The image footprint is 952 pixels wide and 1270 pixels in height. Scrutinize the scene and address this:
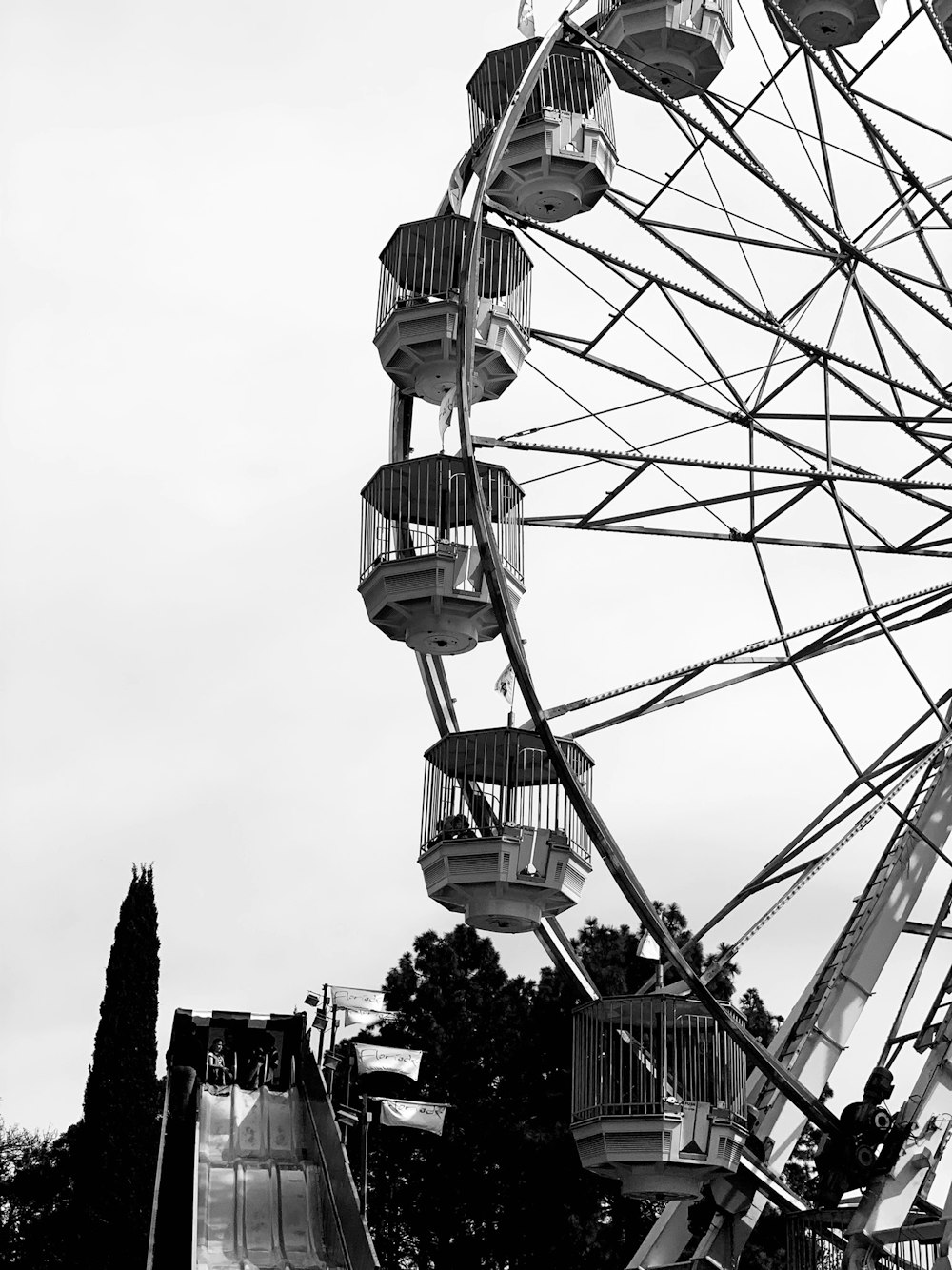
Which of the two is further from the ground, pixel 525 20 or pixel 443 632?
pixel 525 20

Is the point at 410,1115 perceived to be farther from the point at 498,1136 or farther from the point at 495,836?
the point at 498,1136

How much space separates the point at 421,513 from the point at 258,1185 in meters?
6.22

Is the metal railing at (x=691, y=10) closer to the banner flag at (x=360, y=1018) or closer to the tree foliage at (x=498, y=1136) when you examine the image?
the banner flag at (x=360, y=1018)

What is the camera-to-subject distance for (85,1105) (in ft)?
104

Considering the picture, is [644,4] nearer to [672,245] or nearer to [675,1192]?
[672,245]

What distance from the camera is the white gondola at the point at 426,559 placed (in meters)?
18.1

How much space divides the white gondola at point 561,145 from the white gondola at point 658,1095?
7.77 meters

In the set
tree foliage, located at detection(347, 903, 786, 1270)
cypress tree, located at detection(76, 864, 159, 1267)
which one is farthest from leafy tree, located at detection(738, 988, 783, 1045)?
cypress tree, located at detection(76, 864, 159, 1267)

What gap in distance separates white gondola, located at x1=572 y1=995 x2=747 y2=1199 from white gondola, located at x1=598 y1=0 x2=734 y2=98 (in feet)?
29.7

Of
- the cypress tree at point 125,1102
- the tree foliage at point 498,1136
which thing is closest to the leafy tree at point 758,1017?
the tree foliage at point 498,1136

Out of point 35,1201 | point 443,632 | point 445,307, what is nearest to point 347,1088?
point 443,632

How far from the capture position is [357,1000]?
61.2 ft

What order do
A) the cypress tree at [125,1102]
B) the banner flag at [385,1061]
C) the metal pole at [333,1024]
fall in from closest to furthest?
the banner flag at [385,1061]
the metal pole at [333,1024]
the cypress tree at [125,1102]

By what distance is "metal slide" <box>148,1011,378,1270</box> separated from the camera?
14.9 metres
